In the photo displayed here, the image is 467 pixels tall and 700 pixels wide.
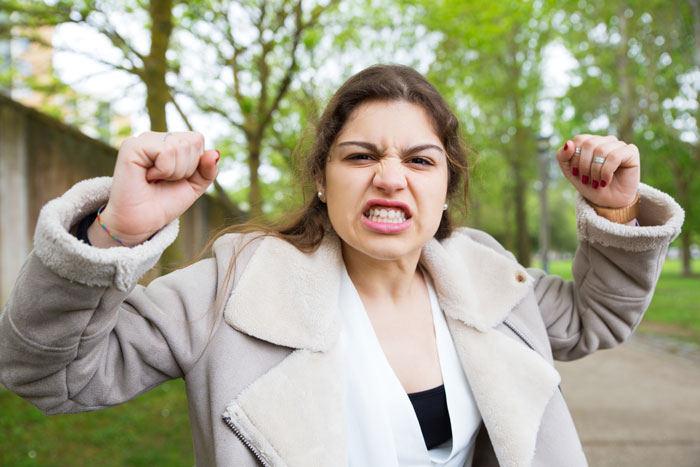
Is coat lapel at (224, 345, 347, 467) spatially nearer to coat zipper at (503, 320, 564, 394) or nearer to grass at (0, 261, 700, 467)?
coat zipper at (503, 320, 564, 394)

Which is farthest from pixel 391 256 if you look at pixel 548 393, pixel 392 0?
pixel 392 0

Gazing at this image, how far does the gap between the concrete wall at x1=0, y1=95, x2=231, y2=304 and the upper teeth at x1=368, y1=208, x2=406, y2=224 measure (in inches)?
181

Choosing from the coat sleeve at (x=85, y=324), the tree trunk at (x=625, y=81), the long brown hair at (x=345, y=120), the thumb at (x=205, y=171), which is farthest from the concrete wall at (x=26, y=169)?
the tree trunk at (x=625, y=81)

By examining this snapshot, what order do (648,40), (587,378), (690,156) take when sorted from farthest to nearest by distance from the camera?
(648,40), (690,156), (587,378)

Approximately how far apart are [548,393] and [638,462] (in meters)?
3.18

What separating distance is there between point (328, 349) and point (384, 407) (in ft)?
0.92

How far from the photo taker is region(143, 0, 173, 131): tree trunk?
4156 mm

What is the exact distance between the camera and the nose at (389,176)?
1.80m

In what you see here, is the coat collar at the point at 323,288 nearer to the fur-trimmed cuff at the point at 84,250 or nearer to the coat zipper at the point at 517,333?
the coat zipper at the point at 517,333

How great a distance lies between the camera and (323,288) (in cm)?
190

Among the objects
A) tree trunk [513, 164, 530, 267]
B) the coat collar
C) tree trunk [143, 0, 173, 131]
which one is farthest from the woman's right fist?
tree trunk [513, 164, 530, 267]

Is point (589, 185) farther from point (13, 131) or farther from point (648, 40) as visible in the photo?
point (648, 40)

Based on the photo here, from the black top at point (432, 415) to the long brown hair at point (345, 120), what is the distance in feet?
2.25

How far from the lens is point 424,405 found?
192 cm
